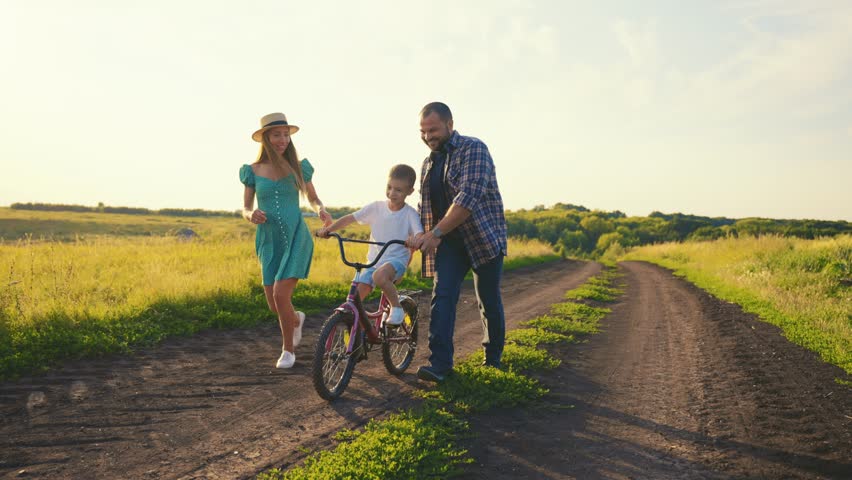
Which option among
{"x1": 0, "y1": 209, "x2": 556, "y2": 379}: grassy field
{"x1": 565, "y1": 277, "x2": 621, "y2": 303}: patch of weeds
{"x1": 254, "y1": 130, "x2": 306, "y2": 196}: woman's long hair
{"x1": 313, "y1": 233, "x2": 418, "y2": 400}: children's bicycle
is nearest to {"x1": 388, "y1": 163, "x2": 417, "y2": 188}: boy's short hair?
{"x1": 313, "y1": 233, "x2": 418, "y2": 400}: children's bicycle

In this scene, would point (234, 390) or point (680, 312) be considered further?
point (680, 312)

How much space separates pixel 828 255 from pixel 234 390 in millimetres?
17236

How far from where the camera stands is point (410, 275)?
1437cm

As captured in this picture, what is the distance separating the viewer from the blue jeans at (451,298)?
197 inches

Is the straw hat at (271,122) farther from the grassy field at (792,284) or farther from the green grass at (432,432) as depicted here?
the grassy field at (792,284)

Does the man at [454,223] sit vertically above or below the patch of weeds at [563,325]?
above

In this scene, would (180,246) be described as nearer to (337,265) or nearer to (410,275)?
(337,265)

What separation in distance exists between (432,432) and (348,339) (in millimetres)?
1400

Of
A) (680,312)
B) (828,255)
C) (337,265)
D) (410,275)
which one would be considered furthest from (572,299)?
(828,255)

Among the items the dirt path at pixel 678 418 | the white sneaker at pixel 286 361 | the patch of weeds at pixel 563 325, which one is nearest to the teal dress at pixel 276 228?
the white sneaker at pixel 286 361

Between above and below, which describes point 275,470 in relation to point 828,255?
below

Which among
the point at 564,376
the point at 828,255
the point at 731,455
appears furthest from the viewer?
the point at 828,255

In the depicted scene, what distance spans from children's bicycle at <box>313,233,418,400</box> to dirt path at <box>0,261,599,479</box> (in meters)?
0.19

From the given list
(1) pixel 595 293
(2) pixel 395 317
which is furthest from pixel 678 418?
(1) pixel 595 293
